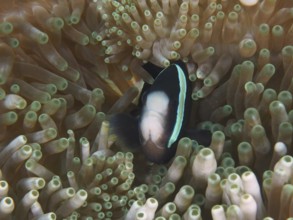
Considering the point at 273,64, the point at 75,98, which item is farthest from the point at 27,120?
the point at 273,64

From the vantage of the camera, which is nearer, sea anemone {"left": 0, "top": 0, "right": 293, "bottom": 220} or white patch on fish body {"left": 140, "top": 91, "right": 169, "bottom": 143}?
sea anemone {"left": 0, "top": 0, "right": 293, "bottom": 220}

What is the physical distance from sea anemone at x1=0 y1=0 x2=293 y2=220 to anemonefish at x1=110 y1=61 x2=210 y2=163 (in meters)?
0.05

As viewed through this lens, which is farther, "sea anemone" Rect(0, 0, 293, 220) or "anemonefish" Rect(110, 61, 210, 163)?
"anemonefish" Rect(110, 61, 210, 163)

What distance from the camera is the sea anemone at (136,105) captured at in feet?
3.26

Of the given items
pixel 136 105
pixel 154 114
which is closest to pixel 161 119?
pixel 154 114

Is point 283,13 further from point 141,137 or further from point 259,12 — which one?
point 141,137

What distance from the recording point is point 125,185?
110 centimetres

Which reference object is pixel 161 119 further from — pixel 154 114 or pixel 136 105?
pixel 136 105

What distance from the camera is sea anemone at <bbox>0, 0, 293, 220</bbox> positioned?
0.99 meters

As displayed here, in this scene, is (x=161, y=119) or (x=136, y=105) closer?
(x=161, y=119)

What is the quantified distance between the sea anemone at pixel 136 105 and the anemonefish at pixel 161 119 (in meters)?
0.05

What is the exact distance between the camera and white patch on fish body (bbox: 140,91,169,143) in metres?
1.12

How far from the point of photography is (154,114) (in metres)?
1.12

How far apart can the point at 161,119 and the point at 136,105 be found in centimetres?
36
